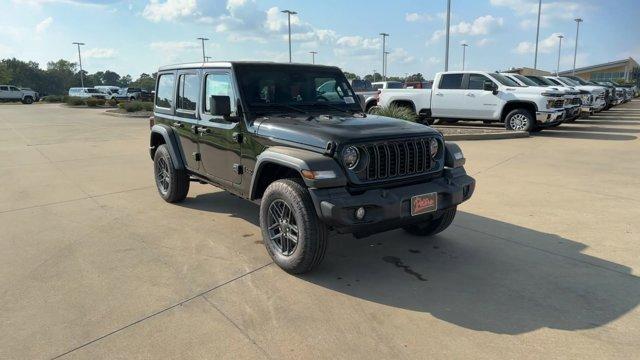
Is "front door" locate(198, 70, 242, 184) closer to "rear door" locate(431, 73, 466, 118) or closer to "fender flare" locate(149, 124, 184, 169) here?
"fender flare" locate(149, 124, 184, 169)

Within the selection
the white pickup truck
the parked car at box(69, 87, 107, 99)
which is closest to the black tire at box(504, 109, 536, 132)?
the white pickup truck

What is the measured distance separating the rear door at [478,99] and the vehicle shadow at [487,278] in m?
9.40

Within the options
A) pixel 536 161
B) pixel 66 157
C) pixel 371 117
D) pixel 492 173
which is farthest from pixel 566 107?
pixel 66 157

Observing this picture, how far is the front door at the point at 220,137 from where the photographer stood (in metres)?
4.66

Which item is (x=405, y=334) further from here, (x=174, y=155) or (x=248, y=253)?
(x=174, y=155)

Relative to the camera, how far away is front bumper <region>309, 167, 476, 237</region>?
3432 mm

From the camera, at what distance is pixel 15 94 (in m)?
46.7

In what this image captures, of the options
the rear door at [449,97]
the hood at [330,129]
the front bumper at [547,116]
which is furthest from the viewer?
the rear door at [449,97]

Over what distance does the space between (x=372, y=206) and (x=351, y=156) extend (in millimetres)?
438

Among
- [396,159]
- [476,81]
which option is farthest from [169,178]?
[476,81]

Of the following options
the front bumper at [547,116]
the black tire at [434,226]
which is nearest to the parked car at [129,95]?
the front bumper at [547,116]

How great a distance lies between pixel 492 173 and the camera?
26.4 feet

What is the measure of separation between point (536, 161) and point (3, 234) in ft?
28.9

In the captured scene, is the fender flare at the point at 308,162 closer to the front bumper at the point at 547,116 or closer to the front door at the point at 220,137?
the front door at the point at 220,137
